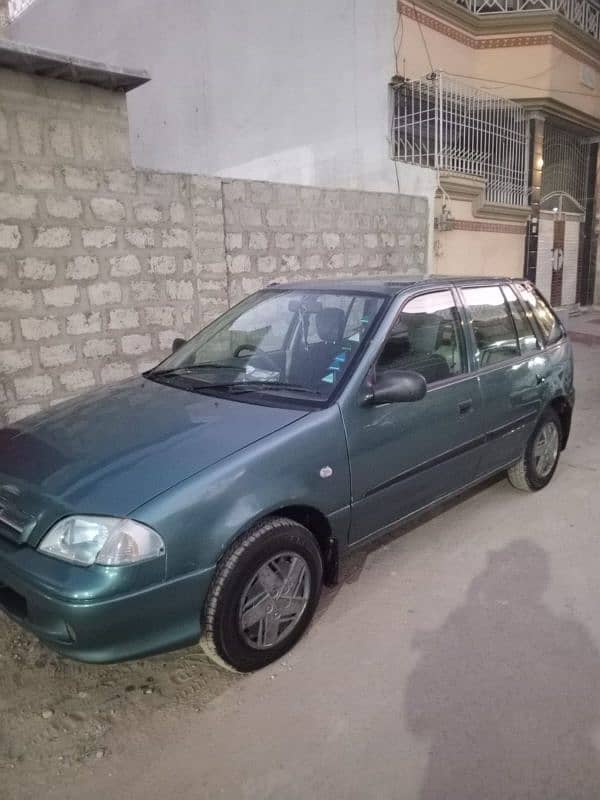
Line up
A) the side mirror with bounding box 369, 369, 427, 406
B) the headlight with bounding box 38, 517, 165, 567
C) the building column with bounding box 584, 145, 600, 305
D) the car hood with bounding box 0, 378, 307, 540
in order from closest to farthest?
the headlight with bounding box 38, 517, 165, 567
the car hood with bounding box 0, 378, 307, 540
the side mirror with bounding box 369, 369, 427, 406
the building column with bounding box 584, 145, 600, 305

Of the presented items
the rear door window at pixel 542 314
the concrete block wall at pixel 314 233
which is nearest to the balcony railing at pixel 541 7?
the concrete block wall at pixel 314 233

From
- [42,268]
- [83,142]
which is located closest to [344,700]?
[42,268]

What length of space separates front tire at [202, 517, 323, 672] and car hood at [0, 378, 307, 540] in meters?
0.40

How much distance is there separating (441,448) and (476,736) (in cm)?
152

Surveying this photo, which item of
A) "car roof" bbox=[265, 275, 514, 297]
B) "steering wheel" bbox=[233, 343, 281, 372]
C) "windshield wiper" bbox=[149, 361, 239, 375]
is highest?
"car roof" bbox=[265, 275, 514, 297]

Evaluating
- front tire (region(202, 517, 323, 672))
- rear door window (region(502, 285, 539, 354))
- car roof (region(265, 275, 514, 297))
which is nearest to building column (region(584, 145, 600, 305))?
rear door window (region(502, 285, 539, 354))

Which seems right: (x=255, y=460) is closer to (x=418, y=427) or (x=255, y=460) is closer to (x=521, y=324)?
(x=418, y=427)

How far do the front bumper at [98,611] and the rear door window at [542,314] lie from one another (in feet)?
10.5

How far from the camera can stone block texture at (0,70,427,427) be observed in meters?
4.84

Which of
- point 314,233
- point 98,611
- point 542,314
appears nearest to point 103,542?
point 98,611

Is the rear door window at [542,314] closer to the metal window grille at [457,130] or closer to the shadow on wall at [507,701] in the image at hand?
the shadow on wall at [507,701]

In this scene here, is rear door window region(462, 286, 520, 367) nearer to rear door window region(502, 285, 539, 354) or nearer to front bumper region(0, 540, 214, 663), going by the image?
rear door window region(502, 285, 539, 354)

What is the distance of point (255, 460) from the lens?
2492 millimetres

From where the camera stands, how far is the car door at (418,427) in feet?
9.70
